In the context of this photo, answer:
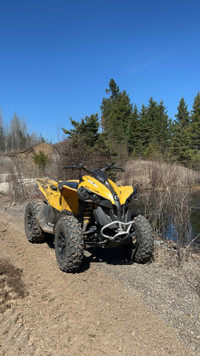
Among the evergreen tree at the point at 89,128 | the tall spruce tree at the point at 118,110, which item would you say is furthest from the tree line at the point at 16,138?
A: the evergreen tree at the point at 89,128

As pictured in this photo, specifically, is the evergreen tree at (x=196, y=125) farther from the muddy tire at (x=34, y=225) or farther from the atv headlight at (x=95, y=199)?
the atv headlight at (x=95, y=199)

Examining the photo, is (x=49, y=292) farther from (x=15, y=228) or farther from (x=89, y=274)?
(x=15, y=228)

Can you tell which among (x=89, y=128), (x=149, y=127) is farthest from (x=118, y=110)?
(x=89, y=128)

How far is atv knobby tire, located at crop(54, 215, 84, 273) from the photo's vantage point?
141 inches

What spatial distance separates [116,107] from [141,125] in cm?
536

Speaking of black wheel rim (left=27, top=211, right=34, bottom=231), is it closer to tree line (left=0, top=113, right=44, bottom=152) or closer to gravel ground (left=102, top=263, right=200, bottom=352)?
gravel ground (left=102, top=263, right=200, bottom=352)

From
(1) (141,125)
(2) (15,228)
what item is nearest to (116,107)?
(1) (141,125)

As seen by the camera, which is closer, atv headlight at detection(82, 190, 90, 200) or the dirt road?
the dirt road

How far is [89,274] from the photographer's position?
3750mm

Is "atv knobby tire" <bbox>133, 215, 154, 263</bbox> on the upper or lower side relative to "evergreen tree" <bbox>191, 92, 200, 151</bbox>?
lower

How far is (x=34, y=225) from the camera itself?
5.07 meters

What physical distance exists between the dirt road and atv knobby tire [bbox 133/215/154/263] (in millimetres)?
589

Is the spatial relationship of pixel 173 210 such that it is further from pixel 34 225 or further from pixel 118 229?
pixel 34 225

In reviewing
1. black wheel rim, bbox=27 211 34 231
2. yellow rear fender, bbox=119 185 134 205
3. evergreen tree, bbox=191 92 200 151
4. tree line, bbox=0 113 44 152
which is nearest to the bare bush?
yellow rear fender, bbox=119 185 134 205
